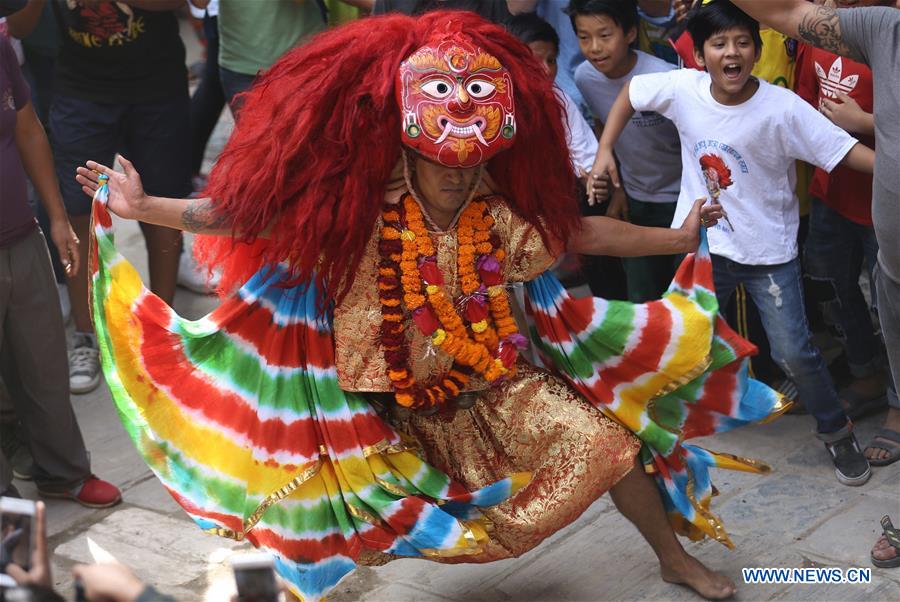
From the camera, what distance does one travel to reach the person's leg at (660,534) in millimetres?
3732

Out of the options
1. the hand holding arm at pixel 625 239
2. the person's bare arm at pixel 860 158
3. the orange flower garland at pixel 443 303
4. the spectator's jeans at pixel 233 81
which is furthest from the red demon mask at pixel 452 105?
the spectator's jeans at pixel 233 81

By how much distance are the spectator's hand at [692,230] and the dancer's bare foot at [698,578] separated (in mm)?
927

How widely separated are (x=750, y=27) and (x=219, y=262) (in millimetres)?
1938

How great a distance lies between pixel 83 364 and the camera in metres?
5.64

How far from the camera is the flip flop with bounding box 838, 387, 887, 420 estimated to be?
15.7ft

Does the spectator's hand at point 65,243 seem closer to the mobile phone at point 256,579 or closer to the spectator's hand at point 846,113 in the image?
the spectator's hand at point 846,113

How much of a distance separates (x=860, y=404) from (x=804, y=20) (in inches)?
70.4

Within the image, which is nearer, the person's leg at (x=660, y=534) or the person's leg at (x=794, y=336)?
the person's leg at (x=660, y=534)

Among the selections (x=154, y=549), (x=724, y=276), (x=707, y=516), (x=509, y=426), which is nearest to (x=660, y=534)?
(x=707, y=516)

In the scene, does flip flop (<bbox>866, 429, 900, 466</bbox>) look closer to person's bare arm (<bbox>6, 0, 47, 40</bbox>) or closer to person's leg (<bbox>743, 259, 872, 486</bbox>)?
person's leg (<bbox>743, 259, 872, 486</bbox>)

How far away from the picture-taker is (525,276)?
3.67 metres

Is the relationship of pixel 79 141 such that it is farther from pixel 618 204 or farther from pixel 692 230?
pixel 692 230

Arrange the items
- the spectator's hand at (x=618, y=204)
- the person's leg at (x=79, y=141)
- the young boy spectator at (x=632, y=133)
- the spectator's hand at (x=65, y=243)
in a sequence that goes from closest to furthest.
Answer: the spectator's hand at (x=65, y=243) < the young boy spectator at (x=632, y=133) < the spectator's hand at (x=618, y=204) < the person's leg at (x=79, y=141)

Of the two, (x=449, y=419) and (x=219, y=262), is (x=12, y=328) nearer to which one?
(x=219, y=262)
